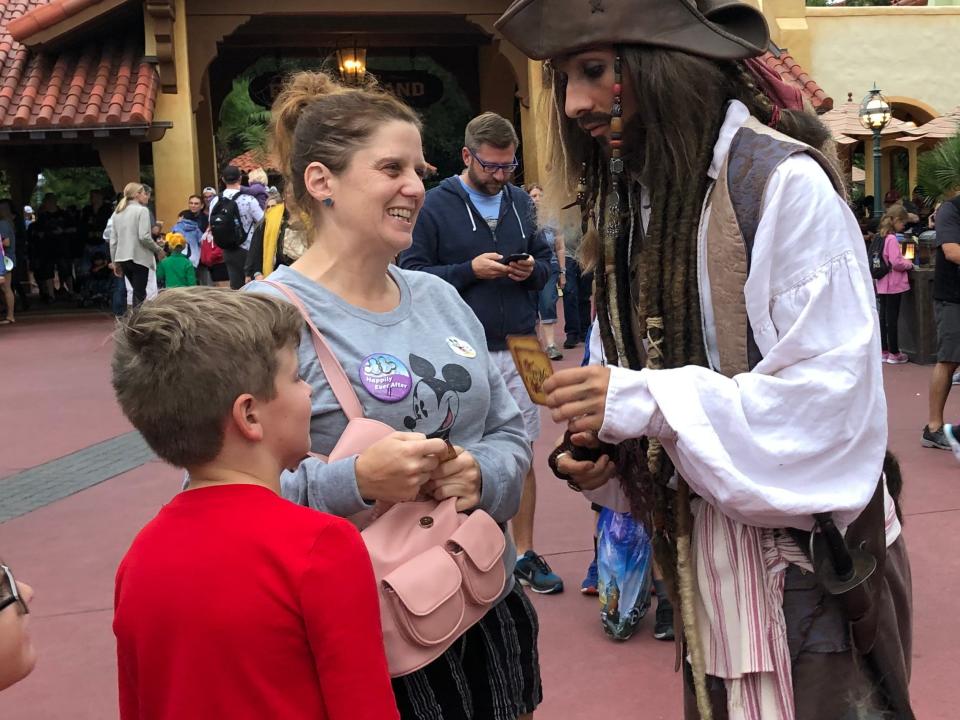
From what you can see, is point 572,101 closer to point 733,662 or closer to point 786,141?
point 786,141

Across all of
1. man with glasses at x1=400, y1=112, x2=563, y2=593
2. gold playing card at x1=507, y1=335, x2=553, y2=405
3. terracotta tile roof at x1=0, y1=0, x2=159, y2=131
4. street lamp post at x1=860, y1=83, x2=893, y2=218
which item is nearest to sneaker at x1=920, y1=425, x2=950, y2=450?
man with glasses at x1=400, y1=112, x2=563, y2=593

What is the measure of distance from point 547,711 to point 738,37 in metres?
2.51

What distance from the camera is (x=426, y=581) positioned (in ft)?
6.30

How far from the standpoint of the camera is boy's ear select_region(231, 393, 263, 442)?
173cm

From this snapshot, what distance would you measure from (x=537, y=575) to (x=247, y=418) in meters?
3.16

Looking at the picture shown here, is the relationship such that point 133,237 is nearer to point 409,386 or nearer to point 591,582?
point 591,582

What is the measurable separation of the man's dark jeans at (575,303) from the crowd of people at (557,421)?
9129 mm

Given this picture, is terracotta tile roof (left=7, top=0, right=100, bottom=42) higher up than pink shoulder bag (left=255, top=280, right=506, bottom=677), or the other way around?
terracotta tile roof (left=7, top=0, right=100, bottom=42)

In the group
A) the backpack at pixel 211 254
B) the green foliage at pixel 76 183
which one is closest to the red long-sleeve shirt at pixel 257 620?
the backpack at pixel 211 254

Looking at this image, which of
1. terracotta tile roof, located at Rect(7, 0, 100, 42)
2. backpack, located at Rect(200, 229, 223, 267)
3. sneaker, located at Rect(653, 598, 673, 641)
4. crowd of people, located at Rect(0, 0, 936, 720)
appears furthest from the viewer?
terracotta tile roof, located at Rect(7, 0, 100, 42)

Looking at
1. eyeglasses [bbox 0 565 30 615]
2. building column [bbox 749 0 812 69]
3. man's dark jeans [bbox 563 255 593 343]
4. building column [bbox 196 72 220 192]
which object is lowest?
man's dark jeans [bbox 563 255 593 343]

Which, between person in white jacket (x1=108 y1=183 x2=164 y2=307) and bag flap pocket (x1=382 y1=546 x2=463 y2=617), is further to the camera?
person in white jacket (x1=108 y1=183 x2=164 y2=307)

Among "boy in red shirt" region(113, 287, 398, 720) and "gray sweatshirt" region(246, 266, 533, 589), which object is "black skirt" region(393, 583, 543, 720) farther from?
"boy in red shirt" region(113, 287, 398, 720)

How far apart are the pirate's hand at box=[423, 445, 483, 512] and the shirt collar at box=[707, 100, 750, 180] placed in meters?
0.72
